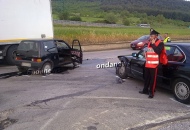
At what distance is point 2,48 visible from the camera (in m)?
12.5

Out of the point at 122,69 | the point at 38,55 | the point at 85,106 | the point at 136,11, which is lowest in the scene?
the point at 85,106

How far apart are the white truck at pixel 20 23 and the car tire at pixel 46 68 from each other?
3.35 metres

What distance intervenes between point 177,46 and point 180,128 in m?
2.75

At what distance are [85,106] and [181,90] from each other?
2.51m

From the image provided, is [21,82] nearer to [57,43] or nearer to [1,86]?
[1,86]

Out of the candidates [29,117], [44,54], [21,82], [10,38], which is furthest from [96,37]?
[29,117]

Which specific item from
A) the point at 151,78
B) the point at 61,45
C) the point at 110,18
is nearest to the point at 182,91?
the point at 151,78

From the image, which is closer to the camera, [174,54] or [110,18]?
[174,54]

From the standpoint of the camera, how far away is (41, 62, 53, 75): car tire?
32.6 feet

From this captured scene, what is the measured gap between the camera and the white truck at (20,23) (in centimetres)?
1203

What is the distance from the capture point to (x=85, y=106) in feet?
19.5

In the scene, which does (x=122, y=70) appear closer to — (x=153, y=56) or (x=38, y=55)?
(x=153, y=56)

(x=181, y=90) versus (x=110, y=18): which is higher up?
(x=110, y=18)

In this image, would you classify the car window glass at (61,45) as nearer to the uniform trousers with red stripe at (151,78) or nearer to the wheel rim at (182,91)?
the uniform trousers with red stripe at (151,78)
